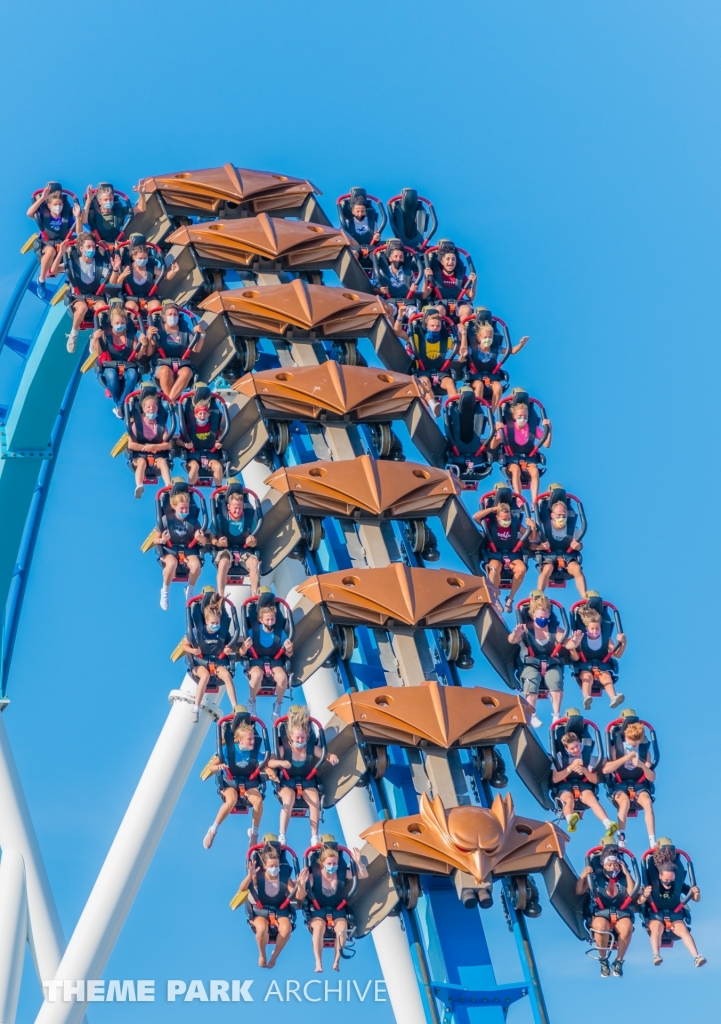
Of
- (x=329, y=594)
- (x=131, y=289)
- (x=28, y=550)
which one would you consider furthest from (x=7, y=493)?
(x=329, y=594)

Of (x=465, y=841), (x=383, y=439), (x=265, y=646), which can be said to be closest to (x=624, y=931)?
(x=465, y=841)

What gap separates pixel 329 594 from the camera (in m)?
19.7

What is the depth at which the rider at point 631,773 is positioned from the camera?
63.9 ft

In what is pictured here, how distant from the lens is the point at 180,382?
22234 millimetres

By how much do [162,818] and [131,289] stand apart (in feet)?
17.6

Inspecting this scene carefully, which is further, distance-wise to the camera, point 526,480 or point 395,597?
point 526,480

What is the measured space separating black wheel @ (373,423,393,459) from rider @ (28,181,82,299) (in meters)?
4.23

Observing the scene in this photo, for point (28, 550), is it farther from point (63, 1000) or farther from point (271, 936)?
point (271, 936)

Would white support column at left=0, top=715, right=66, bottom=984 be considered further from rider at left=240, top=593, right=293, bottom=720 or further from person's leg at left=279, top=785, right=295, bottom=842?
person's leg at left=279, top=785, right=295, bottom=842

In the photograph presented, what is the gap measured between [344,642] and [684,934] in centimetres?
383

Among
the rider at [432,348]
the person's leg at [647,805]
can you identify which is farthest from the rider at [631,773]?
the rider at [432,348]

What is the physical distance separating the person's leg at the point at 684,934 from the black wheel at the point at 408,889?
2177mm

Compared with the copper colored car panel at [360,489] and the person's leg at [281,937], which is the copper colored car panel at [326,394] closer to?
the copper colored car panel at [360,489]

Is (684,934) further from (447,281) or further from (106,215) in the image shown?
(106,215)
